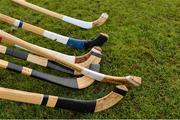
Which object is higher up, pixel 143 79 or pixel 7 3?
pixel 143 79

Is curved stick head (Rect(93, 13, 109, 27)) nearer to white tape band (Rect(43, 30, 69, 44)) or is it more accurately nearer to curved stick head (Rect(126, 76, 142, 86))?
white tape band (Rect(43, 30, 69, 44))

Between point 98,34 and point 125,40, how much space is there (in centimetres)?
Result: 35

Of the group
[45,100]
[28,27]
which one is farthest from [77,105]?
[28,27]

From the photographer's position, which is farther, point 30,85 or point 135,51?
point 135,51

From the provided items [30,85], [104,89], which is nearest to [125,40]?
[104,89]

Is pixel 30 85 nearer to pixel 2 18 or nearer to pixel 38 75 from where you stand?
pixel 38 75

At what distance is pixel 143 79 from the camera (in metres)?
3.97

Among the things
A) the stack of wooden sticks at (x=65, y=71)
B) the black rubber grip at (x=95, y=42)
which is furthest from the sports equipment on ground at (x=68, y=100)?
the black rubber grip at (x=95, y=42)

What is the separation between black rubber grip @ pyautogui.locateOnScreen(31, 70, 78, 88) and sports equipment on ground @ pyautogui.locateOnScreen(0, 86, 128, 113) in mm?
360

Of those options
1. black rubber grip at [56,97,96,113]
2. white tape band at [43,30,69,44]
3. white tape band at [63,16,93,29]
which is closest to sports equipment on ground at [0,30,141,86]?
black rubber grip at [56,97,96,113]

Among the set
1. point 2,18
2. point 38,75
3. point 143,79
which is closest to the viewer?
point 38,75

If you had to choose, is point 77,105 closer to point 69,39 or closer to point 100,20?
point 69,39

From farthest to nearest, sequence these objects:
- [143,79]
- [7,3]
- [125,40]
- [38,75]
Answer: [7,3] < [125,40] < [143,79] < [38,75]

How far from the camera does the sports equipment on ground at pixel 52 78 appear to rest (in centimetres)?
356
